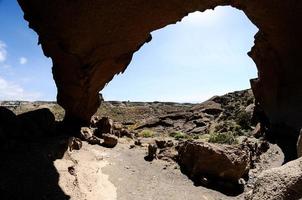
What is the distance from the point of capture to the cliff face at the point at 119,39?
13680 millimetres

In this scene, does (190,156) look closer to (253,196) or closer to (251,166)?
(251,166)

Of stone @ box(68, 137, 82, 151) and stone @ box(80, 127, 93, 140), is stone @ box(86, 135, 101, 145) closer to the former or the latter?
stone @ box(80, 127, 93, 140)

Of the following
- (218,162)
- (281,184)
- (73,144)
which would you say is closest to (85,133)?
(73,144)

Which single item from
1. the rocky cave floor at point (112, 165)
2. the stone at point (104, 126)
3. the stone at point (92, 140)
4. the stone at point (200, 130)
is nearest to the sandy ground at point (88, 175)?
the rocky cave floor at point (112, 165)

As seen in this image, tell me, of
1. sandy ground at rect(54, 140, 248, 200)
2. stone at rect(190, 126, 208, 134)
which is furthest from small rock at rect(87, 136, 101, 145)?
stone at rect(190, 126, 208, 134)

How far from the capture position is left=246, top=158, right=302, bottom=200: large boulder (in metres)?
3.47

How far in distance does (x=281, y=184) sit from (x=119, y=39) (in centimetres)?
1260

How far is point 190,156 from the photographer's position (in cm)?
1509

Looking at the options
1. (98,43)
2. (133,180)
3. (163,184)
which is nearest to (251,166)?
(163,184)

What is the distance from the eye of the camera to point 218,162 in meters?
13.9

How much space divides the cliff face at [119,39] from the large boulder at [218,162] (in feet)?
13.3

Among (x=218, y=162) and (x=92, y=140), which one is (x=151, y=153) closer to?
(x=92, y=140)

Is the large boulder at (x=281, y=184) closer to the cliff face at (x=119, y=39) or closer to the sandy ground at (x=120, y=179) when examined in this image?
the sandy ground at (x=120, y=179)

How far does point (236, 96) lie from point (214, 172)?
31.4 metres
